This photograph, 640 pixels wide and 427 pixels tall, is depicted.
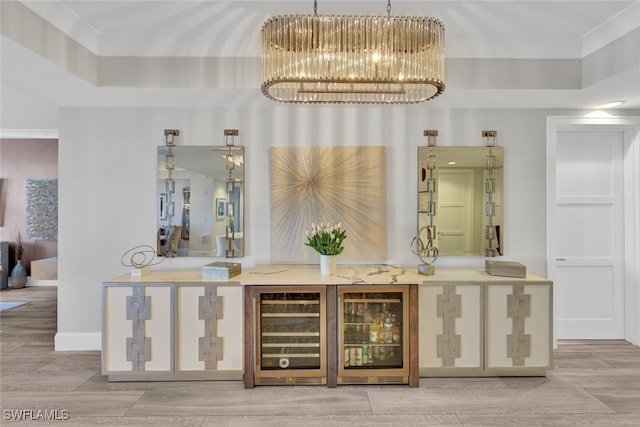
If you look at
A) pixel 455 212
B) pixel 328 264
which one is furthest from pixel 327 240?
pixel 455 212

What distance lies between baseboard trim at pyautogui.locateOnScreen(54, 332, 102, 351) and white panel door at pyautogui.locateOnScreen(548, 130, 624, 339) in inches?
178

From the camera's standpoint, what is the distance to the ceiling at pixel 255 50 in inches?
Result: 98.0

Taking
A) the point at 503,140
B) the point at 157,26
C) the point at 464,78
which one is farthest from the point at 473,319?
the point at 157,26

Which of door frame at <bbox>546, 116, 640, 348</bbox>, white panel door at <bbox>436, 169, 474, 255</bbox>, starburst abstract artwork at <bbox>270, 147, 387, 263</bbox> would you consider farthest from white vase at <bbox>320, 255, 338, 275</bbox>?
door frame at <bbox>546, 116, 640, 348</bbox>

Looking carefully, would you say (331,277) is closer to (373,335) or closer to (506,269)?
(373,335)

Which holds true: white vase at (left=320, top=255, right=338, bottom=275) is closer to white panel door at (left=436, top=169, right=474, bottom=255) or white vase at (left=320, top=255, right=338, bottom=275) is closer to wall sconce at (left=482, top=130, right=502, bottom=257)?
white panel door at (left=436, top=169, right=474, bottom=255)

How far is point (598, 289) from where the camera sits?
372 centimetres

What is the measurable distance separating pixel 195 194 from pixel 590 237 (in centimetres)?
391

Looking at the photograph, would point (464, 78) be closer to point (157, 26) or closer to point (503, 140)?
point (503, 140)

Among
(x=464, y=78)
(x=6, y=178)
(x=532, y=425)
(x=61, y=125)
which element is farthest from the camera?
(x=6, y=178)

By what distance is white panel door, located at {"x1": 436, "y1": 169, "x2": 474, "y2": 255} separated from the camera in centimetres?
343

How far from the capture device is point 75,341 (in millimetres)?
3455

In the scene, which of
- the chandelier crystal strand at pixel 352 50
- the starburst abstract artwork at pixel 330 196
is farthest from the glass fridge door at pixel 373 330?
the chandelier crystal strand at pixel 352 50

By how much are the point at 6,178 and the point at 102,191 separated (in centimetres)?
451
